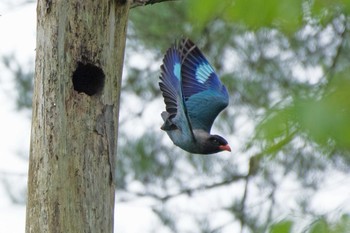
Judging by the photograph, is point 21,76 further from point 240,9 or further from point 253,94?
point 240,9

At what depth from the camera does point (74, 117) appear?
11.4ft

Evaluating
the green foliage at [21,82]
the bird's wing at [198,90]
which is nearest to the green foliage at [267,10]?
the bird's wing at [198,90]

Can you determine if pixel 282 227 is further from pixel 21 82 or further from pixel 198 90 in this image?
pixel 21 82

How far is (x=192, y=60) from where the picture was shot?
4133mm

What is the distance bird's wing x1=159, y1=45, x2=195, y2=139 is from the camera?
3.84m

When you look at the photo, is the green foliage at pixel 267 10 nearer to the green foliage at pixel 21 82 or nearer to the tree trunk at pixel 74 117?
the tree trunk at pixel 74 117

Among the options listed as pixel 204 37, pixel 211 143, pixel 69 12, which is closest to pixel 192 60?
pixel 211 143

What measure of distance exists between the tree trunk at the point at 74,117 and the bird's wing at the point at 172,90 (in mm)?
313

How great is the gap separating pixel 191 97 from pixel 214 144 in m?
0.21

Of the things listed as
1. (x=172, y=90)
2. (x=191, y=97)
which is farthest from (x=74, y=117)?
(x=191, y=97)

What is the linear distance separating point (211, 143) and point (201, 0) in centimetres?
226

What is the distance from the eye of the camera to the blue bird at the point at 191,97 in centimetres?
391

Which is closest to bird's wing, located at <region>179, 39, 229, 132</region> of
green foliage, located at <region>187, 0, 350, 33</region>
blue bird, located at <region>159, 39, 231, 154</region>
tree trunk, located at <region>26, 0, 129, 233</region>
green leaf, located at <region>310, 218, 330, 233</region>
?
blue bird, located at <region>159, 39, 231, 154</region>

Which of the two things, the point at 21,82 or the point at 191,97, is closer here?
the point at 191,97
